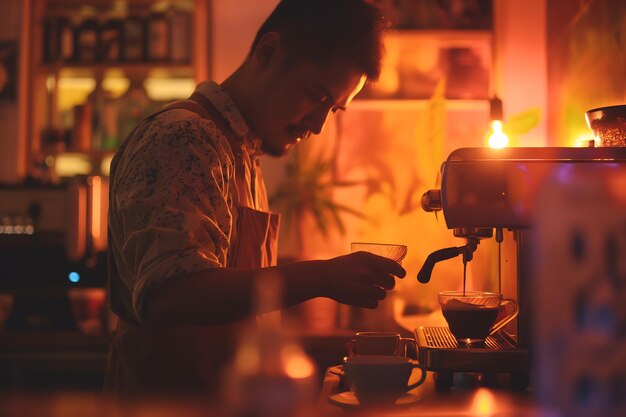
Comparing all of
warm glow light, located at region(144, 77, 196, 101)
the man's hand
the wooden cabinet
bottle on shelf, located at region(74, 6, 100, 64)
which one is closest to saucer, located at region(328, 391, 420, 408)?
the man's hand

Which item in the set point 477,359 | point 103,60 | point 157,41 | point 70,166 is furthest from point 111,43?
point 477,359

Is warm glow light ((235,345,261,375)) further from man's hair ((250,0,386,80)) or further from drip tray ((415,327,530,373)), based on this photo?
man's hair ((250,0,386,80))

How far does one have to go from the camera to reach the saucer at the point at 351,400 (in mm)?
986

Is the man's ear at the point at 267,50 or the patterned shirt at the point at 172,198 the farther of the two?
the man's ear at the point at 267,50

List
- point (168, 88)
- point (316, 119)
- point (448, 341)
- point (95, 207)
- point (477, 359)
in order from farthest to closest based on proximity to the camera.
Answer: point (168, 88) → point (95, 207) → point (316, 119) → point (448, 341) → point (477, 359)

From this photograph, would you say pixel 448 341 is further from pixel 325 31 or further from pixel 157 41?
pixel 157 41

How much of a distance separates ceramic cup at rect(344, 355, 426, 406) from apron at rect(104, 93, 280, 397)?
36 cm

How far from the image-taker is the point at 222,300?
3.63 feet

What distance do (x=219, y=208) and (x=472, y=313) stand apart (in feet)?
1.72

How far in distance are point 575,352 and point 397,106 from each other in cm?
282

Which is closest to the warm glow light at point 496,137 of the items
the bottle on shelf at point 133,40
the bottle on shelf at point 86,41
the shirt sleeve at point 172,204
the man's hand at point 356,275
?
the man's hand at point 356,275

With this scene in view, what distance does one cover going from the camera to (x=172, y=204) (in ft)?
3.63

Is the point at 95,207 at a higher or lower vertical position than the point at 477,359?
higher

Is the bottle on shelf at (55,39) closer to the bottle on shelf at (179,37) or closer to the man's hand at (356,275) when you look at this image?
the bottle on shelf at (179,37)
